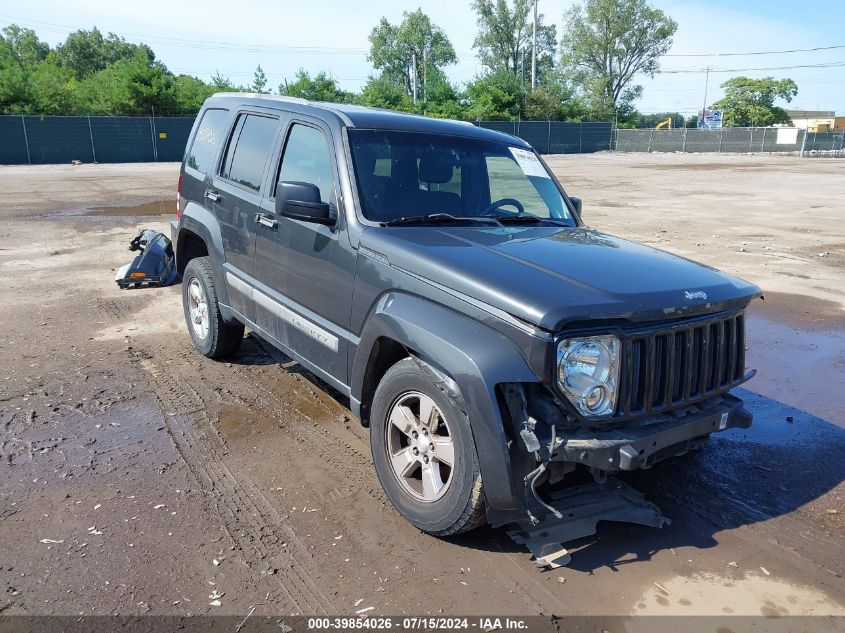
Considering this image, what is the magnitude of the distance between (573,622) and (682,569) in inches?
28.1

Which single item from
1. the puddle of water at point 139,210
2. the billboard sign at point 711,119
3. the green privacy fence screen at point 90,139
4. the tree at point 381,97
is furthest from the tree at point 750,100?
the puddle of water at point 139,210

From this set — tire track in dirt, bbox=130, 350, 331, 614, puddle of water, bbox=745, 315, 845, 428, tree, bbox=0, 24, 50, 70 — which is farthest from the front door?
tree, bbox=0, 24, 50, 70

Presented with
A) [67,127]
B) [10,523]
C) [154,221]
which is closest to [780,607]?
[10,523]

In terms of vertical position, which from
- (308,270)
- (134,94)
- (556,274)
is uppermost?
(134,94)

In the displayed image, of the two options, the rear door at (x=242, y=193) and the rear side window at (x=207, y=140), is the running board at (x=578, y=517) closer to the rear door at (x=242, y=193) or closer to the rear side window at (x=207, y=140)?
the rear door at (x=242, y=193)

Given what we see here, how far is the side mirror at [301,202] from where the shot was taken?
382cm

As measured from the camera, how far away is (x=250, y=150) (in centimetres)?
504

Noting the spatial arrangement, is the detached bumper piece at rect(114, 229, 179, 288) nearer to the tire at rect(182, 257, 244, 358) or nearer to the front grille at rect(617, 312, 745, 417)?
the tire at rect(182, 257, 244, 358)

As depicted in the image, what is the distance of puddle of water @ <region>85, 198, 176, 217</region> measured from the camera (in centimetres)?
1566

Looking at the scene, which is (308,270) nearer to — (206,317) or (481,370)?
(481,370)

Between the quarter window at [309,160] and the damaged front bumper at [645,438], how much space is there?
211cm

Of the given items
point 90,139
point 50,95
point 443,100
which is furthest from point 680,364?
point 443,100

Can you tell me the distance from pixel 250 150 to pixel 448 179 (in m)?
1.65

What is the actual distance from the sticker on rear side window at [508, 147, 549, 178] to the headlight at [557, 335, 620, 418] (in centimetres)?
218
